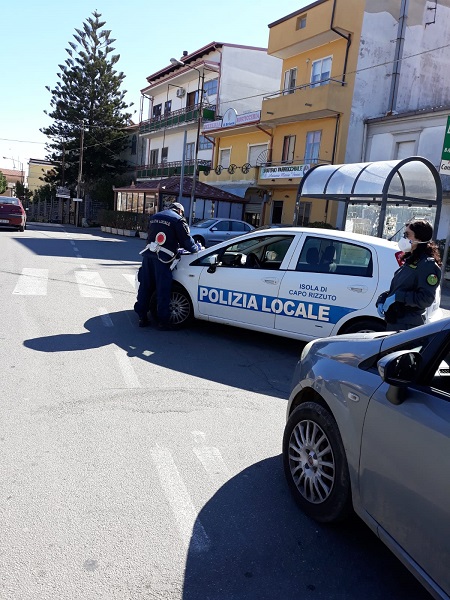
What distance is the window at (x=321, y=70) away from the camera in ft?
80.9

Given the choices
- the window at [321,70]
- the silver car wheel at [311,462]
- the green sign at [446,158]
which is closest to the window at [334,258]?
the silver car wheel at [311,462]

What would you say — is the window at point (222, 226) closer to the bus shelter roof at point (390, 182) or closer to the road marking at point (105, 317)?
the bus shelter roof at point (390, 182)

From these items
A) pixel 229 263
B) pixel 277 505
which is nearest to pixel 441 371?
pixel 277 505

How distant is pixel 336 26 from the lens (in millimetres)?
22734

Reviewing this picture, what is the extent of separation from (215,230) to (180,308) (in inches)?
585

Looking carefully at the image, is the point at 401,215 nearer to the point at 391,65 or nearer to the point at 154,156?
the point at 391,65

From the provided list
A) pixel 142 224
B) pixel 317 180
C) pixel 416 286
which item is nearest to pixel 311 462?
pixel 416 286

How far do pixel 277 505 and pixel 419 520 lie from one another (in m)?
1.20

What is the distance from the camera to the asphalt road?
2.47 metres

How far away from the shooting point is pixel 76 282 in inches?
423

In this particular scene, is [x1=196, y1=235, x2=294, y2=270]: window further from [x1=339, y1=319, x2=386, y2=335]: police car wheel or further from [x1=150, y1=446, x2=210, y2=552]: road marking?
[x1=150, y1=446, x2=210, y2=552]: road marking

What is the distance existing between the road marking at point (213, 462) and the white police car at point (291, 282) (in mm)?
2704

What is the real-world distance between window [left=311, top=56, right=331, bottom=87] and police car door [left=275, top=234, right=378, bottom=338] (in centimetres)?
2061

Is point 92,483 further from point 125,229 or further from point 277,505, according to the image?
point 125,229
